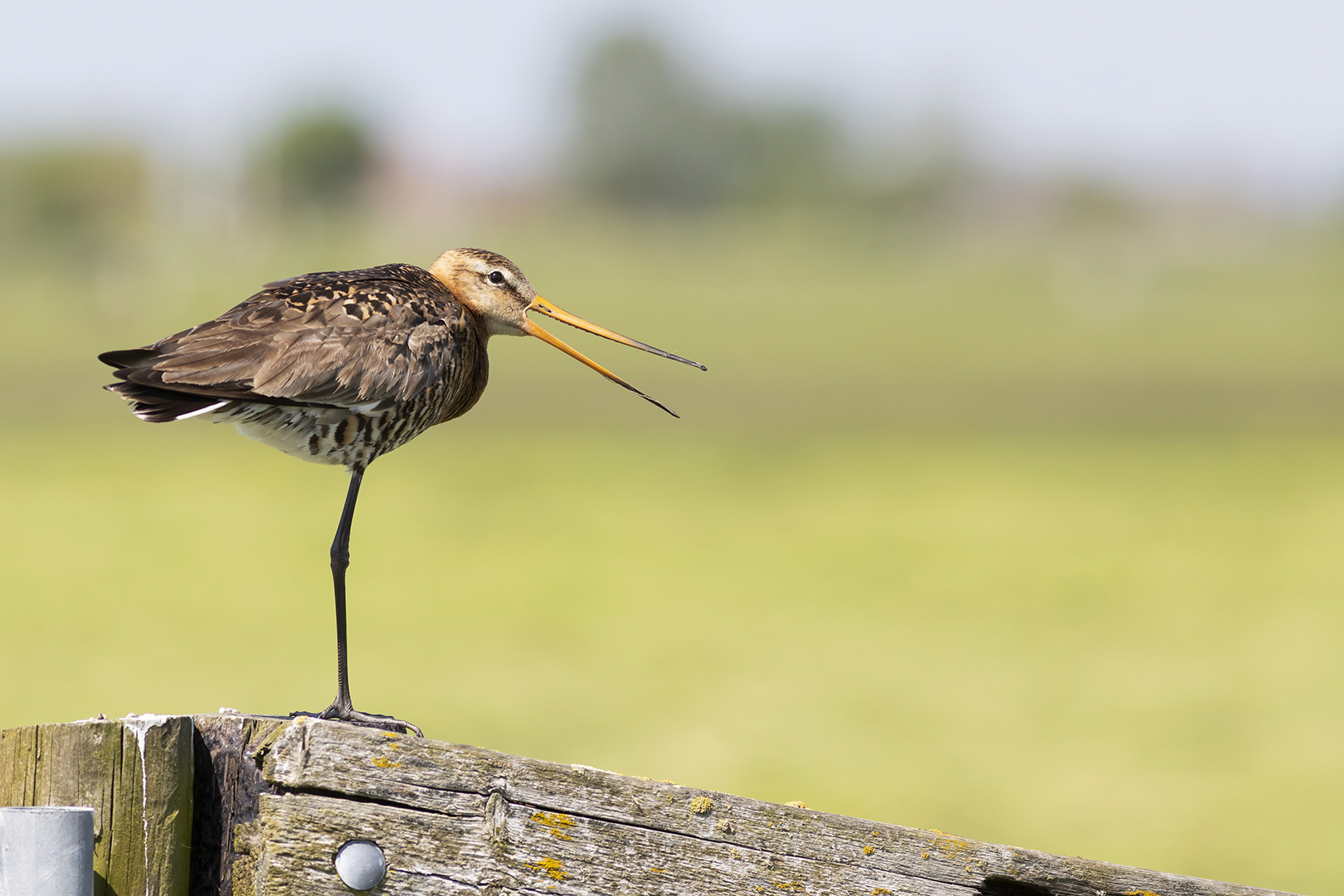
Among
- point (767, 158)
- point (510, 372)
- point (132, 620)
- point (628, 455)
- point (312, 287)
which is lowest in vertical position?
point (312, 287)

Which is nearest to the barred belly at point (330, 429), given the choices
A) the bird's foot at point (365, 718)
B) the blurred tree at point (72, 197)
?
the bird's foot at point (365, 718)

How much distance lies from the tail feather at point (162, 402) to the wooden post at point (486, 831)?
4.16ft

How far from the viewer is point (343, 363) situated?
4.09 metres

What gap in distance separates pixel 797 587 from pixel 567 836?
23494 millimetres

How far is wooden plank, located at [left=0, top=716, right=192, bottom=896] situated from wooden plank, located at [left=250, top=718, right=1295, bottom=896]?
0.18 m

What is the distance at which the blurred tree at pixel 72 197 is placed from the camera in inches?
3605

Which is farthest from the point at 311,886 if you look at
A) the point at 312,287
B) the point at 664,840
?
the point at 312,287

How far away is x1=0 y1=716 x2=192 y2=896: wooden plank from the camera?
7.84 feet

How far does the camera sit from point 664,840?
8.24 ft

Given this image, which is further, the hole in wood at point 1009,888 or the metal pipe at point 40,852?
the hole in wood at point 1009,888

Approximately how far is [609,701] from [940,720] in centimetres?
467

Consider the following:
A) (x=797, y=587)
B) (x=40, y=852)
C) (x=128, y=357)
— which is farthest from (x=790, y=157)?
(x=40, y=852)

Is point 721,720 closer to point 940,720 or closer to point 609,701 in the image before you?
point 609,701

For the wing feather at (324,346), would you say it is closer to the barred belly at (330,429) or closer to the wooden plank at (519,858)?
the barred belly at (330,429)
